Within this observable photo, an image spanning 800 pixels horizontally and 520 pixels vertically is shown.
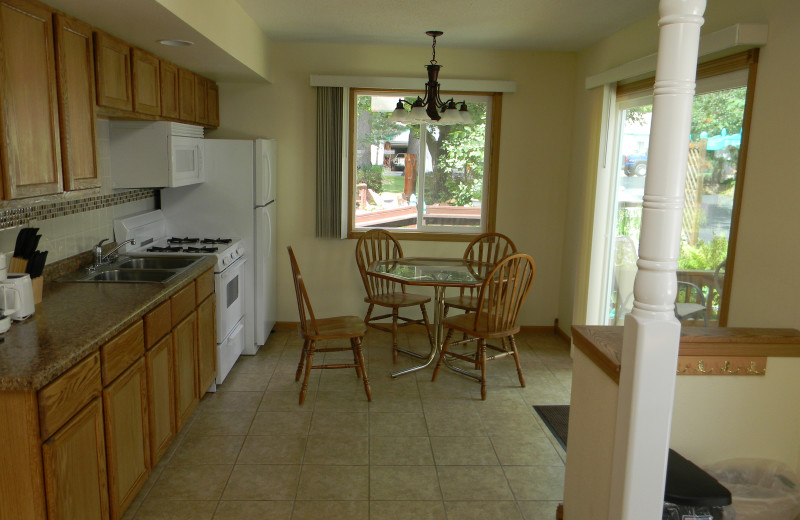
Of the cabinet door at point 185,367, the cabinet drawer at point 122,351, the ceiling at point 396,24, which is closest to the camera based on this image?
the cabinet drawer at point 122,351

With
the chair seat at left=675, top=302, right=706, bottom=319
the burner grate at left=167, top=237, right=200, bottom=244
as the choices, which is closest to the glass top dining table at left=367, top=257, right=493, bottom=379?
the chair seat at left=675, top=302, right=706, bottom=319

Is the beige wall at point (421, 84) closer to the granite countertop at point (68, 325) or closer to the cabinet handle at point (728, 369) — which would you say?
the granite countertop at point (68, 325)

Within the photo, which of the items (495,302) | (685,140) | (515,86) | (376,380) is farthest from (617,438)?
(515,86)

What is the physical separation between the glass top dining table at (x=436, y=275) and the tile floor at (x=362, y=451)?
0.21 m

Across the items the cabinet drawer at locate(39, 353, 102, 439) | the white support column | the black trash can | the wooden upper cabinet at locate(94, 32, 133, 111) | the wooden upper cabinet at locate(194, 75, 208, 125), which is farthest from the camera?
the wooden upper cabinet at locate(194, 75, 208, 125)

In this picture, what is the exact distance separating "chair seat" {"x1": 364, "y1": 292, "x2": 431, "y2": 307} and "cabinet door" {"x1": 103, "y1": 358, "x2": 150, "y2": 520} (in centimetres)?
208

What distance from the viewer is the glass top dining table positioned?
3.88 metres

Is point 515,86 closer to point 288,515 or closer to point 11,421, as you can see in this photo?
point 288,515

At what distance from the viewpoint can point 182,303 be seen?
3.12 meters

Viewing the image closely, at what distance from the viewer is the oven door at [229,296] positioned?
3.83 metres

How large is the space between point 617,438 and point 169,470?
2.13 m

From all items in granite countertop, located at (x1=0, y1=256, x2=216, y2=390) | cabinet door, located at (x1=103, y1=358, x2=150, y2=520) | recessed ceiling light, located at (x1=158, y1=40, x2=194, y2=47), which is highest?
recessed ceiling light, located at (x1=158, y1=40, x2=194, y2=47)

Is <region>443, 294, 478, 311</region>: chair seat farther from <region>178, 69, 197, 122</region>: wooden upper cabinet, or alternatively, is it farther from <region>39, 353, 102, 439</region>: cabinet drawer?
<region>39, 353, 102, 439</region>: cabinet drawer

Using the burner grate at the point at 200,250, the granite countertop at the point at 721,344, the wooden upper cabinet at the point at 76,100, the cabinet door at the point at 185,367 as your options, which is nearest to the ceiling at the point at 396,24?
the wooden upper cabinet at the point at 76,100
